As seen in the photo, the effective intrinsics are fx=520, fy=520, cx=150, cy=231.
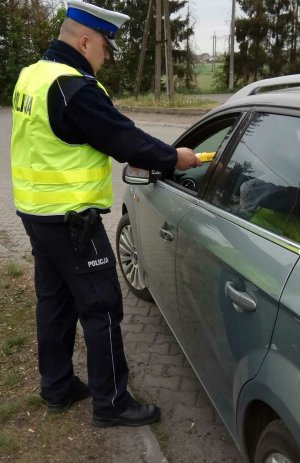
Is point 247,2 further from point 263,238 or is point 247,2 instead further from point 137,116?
point 263,238

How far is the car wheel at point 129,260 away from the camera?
4074 millimetres

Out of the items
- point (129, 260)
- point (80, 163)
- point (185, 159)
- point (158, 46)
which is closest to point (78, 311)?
point (80, 163)

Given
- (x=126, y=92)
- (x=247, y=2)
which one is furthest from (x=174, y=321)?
(x=247, y=2)

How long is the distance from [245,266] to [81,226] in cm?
80

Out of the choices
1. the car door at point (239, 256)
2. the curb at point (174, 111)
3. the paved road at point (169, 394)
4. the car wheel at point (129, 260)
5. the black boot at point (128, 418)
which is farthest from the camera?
the curb at point (174, 111)

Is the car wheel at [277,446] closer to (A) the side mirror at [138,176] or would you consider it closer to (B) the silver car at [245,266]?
(B) the silver car at [245,266]

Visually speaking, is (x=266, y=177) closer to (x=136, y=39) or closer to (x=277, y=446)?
(x=277, y=446)

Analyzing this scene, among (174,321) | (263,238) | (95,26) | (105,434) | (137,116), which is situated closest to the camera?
(263,238)

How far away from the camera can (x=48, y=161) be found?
7.54ft

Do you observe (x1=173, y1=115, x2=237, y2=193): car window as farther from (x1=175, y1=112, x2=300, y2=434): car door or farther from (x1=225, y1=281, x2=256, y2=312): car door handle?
(x1=225, y1=281, x2=256, y2=312): car door handle

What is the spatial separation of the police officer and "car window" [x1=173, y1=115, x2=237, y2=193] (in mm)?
349

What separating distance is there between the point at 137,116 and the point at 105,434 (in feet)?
57.6

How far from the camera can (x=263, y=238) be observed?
191 centimetres

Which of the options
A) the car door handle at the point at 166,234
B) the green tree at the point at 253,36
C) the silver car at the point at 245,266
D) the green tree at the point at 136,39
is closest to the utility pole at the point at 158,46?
the green tree at the point at 136,39
